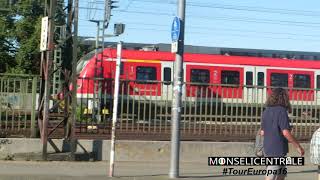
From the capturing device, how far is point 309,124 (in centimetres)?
1677

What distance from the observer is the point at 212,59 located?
2617cm

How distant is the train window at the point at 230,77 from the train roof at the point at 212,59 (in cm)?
41

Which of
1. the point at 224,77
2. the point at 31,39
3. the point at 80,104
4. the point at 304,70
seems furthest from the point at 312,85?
the point at 31,39

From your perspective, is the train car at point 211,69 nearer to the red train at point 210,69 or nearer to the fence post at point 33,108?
the red train at point 210,69

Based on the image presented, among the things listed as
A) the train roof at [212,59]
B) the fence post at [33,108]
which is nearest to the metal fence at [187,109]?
the fence post at [33,108]

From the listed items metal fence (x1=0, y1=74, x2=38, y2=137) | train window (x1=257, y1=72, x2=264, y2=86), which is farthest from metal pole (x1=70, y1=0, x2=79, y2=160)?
train window (x1=257, y1=72, x2=264, y2=86)

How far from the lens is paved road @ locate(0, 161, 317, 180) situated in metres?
12.2

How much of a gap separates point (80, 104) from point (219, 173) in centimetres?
424

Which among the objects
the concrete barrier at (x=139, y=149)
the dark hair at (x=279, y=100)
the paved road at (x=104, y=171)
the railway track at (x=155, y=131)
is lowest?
the paved road at (x=104, y=171)

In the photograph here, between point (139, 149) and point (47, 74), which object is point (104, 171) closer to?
point (139, 149)

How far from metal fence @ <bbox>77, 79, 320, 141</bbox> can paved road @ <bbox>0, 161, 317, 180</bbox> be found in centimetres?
114

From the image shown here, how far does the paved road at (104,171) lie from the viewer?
12219 mm

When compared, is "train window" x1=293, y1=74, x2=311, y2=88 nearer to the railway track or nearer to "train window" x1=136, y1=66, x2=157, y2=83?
"train window" x1=136, y1=66, x2=157, y2=83

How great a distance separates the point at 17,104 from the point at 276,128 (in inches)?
303
